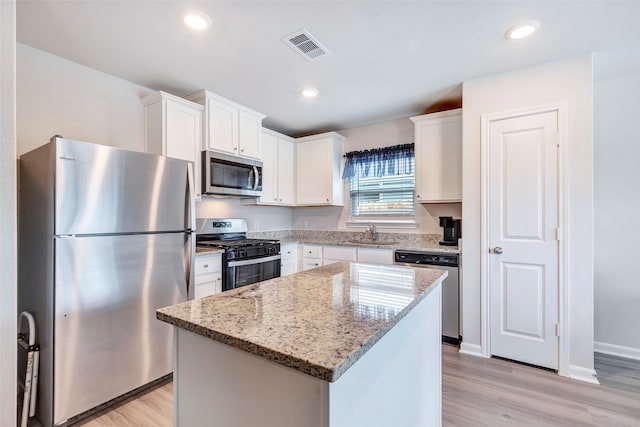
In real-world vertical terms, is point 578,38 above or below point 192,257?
above

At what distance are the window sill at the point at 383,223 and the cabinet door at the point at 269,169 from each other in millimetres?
1128

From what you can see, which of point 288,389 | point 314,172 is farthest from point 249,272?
point 288,389

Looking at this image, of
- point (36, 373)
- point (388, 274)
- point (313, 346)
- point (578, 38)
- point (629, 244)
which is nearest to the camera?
point (313, 346)

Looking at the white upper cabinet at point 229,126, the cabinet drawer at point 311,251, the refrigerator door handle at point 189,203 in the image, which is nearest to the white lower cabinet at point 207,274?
the refrigerator door handle at point 189,203

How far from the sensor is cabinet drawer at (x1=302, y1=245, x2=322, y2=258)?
3.71 metres

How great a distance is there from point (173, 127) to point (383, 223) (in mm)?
2638

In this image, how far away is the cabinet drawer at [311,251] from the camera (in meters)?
3.71

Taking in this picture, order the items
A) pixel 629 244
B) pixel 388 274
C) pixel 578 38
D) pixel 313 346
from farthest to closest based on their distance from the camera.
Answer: pixel 629 244 → pixel 578 38 → pixel 388 274 → pixel 313 346

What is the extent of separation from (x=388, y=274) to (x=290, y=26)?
1697 millimetres

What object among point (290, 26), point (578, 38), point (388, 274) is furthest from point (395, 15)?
point (388, 274)

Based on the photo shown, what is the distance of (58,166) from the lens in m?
1.65

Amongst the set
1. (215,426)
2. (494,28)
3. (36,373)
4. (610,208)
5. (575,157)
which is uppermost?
(494,28)

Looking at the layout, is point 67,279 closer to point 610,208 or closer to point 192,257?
point 192,257

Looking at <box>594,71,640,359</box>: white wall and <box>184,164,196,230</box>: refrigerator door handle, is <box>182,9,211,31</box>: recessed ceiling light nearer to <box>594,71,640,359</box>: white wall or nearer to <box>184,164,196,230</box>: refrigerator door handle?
<box>184,164,196,230</box>: refrigerator door handle
